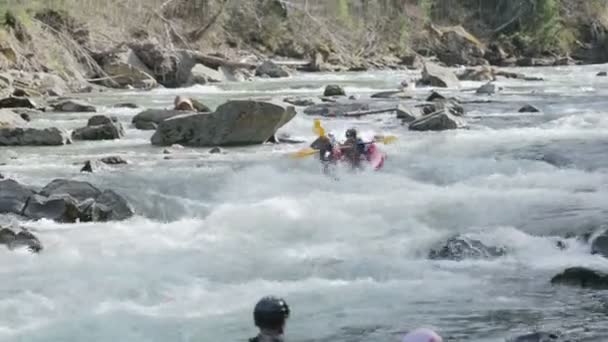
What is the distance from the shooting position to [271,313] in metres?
3.75

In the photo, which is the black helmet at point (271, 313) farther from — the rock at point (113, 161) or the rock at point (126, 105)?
the rock at point (126, 105)

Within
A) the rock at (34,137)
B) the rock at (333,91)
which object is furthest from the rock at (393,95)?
the rock at (34,137)

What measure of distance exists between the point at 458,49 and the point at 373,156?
30.2 m

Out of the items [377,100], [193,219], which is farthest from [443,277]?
[377,100]

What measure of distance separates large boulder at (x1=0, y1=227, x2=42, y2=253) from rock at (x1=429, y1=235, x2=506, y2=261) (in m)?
3.54

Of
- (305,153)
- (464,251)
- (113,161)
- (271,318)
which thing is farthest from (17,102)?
(271,318)

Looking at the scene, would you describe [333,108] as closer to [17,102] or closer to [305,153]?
[17,102]

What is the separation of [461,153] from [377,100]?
8.21 meters

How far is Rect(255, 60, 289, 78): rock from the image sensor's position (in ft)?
99.5

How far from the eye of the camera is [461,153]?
14.2 m

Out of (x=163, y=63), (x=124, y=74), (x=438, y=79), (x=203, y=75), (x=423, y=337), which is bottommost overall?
(x=438, y=79)

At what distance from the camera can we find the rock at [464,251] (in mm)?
8914

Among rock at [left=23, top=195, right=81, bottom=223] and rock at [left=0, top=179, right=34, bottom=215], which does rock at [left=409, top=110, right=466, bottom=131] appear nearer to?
rock at [left=0, top=179, right=34, bottom=215]

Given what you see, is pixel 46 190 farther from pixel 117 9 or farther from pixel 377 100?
pixel 117 9
